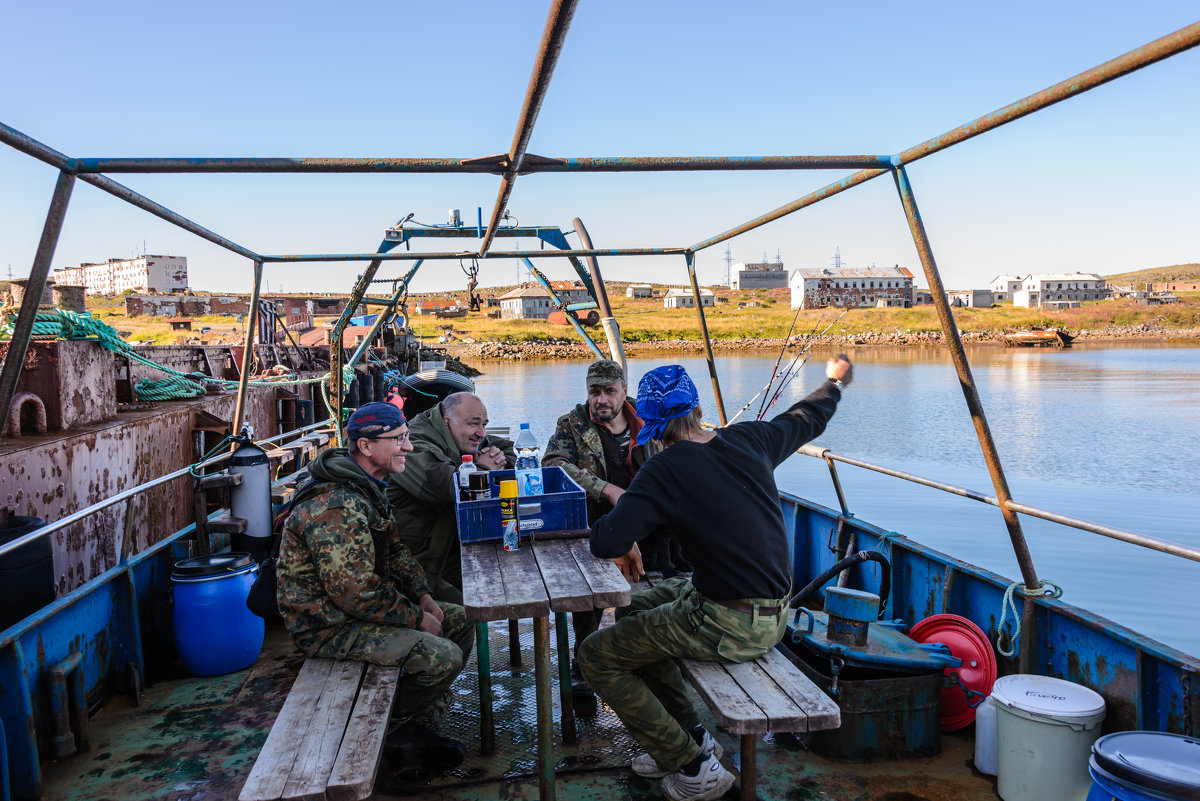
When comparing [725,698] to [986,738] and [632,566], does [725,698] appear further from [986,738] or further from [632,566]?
[986,738]

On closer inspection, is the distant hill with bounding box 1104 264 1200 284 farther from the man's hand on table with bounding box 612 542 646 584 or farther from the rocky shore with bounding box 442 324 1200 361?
the man's hand on table with bounding box 612 542 646 584

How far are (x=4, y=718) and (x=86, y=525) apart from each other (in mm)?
3487

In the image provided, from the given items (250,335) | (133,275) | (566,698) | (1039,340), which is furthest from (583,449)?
(133,275)

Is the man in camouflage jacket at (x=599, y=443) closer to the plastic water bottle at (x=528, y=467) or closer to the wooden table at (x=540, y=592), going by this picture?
the plastic water bottle at (x=528, y=467)

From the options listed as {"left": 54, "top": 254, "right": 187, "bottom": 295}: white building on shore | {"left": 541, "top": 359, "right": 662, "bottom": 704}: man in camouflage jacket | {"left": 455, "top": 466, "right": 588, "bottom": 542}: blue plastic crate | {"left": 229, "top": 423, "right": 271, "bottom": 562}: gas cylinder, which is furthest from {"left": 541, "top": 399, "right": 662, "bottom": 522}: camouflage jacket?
{"left": 54, "top": 254, "right": 187, "bottom": 295}: white building on shore

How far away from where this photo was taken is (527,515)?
3.61 meters

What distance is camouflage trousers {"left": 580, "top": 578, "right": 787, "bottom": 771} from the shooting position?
118 inches

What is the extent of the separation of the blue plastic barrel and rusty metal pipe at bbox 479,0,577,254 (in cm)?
281

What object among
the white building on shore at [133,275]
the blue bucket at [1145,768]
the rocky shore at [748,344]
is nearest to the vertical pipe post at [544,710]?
the blue bucket at [1145,768]

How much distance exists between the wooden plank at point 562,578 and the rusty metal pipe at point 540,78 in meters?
1.70

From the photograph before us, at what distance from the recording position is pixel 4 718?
129 inches

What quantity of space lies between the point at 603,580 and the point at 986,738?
191 centimetres

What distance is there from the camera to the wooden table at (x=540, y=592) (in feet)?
9.02

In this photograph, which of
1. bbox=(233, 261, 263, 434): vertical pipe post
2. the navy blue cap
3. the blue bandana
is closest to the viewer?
the blue bandana
